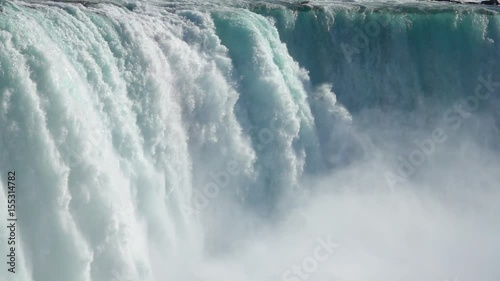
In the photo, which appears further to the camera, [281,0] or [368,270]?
[281,0]

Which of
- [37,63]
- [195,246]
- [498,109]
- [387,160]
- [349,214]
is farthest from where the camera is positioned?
[498,109]

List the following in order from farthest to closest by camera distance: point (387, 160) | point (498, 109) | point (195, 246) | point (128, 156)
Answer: point (498, 109)
point (387, 160)
point (195, 246)
point (128, 156)

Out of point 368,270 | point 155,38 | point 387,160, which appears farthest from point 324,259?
point 155,38

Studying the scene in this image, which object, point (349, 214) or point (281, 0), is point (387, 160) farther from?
Answer: point (281, 0)

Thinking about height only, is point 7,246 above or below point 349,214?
above

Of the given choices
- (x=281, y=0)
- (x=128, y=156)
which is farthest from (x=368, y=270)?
(x=281, y=0)

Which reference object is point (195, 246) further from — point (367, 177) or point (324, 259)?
point (367, 177)

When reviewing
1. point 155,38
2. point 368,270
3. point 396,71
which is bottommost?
point 368,270
